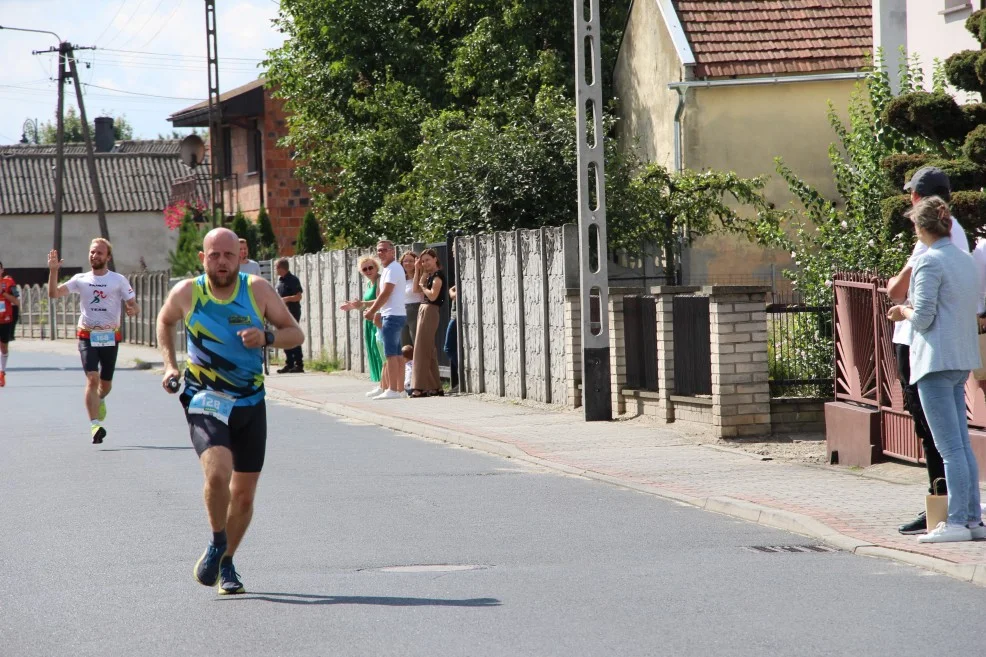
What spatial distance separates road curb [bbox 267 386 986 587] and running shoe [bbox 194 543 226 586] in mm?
3442

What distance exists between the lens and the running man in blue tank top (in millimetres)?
7359

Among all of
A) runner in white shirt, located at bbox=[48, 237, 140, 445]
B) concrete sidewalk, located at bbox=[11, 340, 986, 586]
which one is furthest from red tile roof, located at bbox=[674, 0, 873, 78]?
runner in white shirt, located at bbox=[48, 237, 140, 445]

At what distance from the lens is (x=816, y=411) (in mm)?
14195

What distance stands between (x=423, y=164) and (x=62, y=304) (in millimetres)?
29661

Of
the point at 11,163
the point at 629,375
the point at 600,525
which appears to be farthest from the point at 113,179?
the point at 600,525

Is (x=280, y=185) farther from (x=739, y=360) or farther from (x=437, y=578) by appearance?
(x=437, y=578)

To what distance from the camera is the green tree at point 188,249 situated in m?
45.3

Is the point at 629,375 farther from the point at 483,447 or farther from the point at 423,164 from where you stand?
the point at 423,164

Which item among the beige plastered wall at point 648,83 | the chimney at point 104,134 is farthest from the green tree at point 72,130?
the beige plastered wall at point 648,83

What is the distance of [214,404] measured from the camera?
736 centimetres

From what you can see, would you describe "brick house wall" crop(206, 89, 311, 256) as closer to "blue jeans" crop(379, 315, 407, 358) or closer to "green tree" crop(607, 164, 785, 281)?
"green tree" crop(607, 164, 785, 281)

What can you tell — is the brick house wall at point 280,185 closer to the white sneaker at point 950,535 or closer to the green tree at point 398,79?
the green tree at point 398,79

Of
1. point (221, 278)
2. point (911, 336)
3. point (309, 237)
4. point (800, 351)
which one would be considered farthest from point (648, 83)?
point (221, 278)

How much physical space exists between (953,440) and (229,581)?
154 inches
